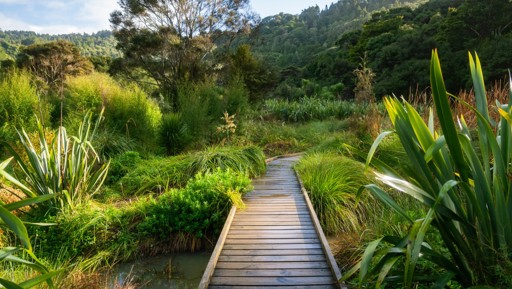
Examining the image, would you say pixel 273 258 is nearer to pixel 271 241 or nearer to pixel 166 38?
pixel 271 241

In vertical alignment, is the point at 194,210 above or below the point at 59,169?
below

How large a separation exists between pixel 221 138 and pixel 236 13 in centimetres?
1630

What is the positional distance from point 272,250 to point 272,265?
12.5 inches

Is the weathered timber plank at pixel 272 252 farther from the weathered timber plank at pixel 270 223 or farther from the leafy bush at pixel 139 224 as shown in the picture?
the leafy bush at pixel 139 224

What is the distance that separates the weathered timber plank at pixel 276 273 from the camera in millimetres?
2760

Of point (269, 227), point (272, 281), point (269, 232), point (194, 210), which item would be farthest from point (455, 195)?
point (194, 210)

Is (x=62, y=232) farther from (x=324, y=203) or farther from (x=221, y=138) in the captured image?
(x=221, y=138)

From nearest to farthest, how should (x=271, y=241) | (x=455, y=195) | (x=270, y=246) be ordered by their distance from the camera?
(x=455, y=195) → (x=270, y=246) → (x=271, y=241)

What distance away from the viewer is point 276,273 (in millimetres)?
2791

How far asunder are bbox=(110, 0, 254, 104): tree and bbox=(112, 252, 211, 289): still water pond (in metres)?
14.9

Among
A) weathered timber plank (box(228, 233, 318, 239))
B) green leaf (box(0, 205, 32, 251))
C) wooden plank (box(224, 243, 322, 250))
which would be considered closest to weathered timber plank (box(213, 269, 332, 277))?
wooden plank (box(224, 243, 322, 250))

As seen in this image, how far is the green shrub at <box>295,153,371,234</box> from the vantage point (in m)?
4.32

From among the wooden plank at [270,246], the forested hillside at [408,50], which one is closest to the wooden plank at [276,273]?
the wooden plank at [270,246]

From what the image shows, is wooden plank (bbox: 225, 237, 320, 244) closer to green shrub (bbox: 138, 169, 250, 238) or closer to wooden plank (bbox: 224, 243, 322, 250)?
wooden plank (bbox: 224, 243, 322, 250)
